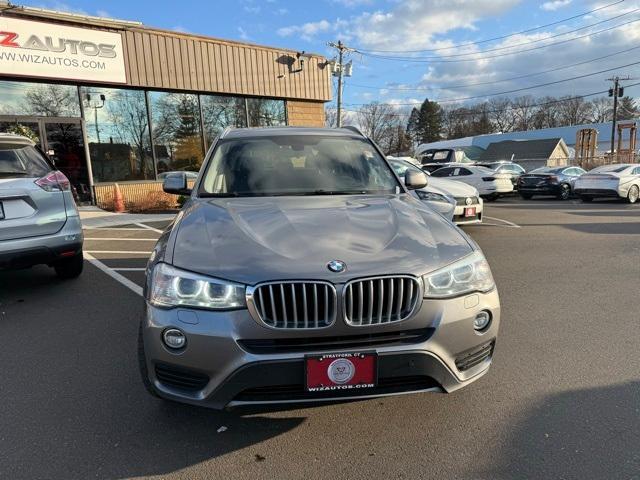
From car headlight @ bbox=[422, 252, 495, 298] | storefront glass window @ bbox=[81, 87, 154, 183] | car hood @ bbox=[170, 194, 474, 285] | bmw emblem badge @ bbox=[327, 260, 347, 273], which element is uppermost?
storefront glass window @ bbox=[81, 87, 154, 183]

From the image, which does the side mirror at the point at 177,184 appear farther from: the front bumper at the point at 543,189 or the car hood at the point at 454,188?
the front bumper at the point at 543,189

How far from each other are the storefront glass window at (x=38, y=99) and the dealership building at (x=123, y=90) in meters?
0.02

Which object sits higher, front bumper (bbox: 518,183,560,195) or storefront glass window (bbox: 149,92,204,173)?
storefront glass window (bbox: 149,92,204,173)

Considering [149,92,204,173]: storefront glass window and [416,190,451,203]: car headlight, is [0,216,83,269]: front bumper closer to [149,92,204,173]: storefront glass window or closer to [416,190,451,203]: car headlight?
[416,190,451,203]: car headlight

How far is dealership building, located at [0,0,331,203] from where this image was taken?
12.3 meters

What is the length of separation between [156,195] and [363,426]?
517 inches

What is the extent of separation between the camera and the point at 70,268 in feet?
19.4

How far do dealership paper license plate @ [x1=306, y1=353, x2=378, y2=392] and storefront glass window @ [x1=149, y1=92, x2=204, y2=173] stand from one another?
14207 mm

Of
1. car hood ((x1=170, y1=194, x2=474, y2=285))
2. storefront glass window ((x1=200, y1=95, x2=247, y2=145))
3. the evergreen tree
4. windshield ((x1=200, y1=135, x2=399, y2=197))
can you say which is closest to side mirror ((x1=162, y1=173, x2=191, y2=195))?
windshield ((x1=200, y1=135, x2=399, y2=197))

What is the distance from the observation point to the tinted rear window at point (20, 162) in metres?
4.76

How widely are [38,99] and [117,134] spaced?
222cm

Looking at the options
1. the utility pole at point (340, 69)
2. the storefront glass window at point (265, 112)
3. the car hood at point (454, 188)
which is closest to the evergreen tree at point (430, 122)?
the utility pole at point (340, 69)

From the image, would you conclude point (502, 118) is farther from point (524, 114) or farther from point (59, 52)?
point (59, 52)

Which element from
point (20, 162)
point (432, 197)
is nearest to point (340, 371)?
point (20, 162)
